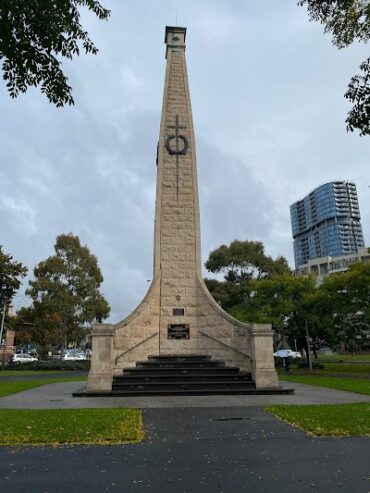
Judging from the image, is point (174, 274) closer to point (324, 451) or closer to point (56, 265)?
point (324, 451)

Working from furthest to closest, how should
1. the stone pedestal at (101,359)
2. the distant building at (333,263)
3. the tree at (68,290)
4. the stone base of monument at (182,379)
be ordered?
the distant building at (333,263) < the tree at (68,290) < the stone pedestal at (101,359) < the stone base of monument at (182,379)

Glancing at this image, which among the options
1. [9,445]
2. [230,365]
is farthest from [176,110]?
[9,445]

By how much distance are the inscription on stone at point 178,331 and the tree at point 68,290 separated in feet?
75.1

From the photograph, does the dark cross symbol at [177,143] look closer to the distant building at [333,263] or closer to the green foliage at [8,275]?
the green foliage at [8,275]

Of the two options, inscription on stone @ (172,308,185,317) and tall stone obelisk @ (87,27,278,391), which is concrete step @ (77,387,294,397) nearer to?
tall stone obelisk @ (87,27,278,391)

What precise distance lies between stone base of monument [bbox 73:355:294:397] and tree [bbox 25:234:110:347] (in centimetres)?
2402

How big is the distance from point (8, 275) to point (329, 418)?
3475cm

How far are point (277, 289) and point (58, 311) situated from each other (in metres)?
20.4

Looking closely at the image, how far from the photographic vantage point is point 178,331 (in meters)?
17.3

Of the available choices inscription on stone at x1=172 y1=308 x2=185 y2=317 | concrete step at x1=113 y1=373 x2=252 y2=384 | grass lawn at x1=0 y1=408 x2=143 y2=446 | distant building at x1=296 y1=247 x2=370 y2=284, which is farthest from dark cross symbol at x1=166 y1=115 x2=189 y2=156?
distant building at x1=296 y1=247 x2=370 y2=284

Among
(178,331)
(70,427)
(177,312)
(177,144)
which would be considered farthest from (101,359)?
(177,144)

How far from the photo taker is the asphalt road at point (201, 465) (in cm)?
482

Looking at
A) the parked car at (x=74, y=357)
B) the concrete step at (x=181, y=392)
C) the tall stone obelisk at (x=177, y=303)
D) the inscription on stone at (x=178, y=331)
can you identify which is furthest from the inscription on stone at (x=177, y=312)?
the parked car at (x=74, y=357)

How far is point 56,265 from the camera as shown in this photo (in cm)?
3888
